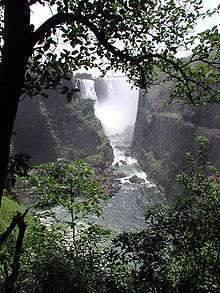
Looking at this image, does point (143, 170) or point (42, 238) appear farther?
point (143, 170)

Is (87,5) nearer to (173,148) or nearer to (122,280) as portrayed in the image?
(122,280)

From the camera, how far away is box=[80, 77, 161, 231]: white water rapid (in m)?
42.8

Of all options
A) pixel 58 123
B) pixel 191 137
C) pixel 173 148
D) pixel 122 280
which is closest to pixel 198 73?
pixel 122 280

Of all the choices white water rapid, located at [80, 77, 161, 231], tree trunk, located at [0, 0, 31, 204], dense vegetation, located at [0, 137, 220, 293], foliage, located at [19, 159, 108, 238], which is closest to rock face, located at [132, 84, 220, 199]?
white water rapid, located at [80, 77, 161, 231]

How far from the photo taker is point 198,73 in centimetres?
575

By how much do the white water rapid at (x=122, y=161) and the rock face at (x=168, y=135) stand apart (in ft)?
8.54

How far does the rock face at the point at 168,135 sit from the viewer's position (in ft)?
188

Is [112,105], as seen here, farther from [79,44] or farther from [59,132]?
[79,44]

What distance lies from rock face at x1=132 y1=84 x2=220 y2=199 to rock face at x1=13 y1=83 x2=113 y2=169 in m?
9.97

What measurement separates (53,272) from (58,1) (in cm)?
478

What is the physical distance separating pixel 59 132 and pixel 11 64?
75580 mm

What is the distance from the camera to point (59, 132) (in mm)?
78500

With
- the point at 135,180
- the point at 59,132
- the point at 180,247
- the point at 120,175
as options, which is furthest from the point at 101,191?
the point at 59,132

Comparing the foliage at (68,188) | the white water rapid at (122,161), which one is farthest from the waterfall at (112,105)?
the foliage at (68,188)
